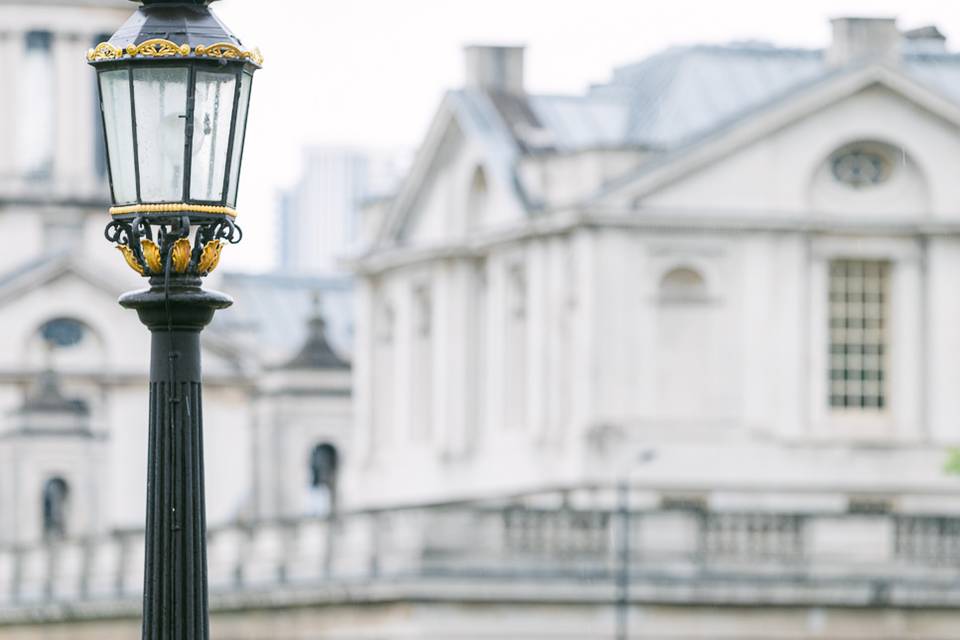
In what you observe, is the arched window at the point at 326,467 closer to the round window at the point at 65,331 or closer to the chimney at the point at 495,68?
the round window at the point at 65,331

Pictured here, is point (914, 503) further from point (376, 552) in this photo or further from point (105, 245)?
point (105, 245)

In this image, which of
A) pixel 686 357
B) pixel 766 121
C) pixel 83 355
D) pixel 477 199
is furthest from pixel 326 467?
pixel 766 121

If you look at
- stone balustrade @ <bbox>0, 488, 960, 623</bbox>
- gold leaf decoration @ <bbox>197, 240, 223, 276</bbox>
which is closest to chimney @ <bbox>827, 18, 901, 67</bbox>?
stone balustrade @ <bbox>0, 488, 960, 623</bbox>

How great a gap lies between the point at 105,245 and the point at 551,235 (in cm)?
5348

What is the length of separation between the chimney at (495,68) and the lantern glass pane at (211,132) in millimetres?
65133

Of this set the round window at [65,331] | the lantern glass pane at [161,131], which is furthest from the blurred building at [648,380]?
the lantern glass pane at [161,131]

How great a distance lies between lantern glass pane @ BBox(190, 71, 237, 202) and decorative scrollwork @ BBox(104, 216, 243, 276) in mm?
135

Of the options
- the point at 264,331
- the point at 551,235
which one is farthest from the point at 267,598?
the point at 264,331

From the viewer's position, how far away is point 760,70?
261 ft

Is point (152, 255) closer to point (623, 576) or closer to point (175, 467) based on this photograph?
point (175, 467)

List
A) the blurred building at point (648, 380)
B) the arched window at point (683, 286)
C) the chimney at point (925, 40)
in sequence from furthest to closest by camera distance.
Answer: the chimney at point (925, 40)
the arched window at point (683, 286)
the blurred building at point (648, 380)

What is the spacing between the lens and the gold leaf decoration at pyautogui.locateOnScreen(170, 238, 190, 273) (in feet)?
54.9

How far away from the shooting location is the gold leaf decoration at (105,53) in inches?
658

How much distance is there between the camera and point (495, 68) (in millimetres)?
82562
